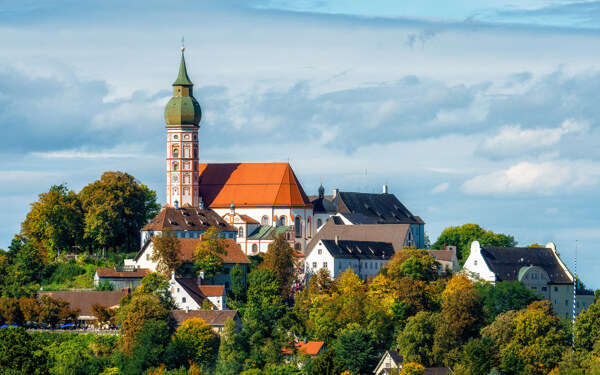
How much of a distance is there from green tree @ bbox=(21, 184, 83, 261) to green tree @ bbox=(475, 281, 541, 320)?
31843mm

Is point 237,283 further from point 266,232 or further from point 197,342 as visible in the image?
point 266,232

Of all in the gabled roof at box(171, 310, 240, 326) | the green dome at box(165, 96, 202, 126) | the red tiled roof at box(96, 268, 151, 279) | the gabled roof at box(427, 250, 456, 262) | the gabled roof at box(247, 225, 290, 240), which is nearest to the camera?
the gabled roof at box(171, 310, 240, 326)

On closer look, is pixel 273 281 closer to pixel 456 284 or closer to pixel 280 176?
pixel 456 284

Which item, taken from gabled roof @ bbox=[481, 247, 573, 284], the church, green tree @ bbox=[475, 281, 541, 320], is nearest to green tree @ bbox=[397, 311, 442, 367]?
green tree @ bbox=[475, 281, 541, 320]

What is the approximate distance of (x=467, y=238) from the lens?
138375 mm

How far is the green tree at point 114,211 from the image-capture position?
11519 cm

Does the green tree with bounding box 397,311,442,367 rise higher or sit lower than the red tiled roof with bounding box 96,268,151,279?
lower

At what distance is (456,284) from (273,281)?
508 inches

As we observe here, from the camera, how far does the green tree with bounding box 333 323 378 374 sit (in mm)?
95312

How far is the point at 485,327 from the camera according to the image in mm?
98938

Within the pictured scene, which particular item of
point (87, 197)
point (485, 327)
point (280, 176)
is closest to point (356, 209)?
point (280, 176)

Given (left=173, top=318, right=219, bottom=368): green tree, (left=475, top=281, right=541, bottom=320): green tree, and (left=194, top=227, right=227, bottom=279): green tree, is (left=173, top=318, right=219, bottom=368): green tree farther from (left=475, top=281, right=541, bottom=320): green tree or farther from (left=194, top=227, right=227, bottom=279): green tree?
(left=475, top=281, right=541, bottom=320): green tree

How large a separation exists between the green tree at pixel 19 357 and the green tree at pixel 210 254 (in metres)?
24.6

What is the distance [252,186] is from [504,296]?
98.4ft
